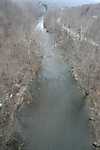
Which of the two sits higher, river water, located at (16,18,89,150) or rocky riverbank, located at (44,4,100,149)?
rocky riverbank, located at (44,4,100,149)

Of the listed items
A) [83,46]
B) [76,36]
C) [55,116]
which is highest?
[76,36]

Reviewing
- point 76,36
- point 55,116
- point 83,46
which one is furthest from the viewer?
point 76,36

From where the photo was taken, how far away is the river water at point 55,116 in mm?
10312

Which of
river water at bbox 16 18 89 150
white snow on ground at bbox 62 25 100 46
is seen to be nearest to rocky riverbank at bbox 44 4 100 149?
white snow on ground at bbox 62 25 100 46

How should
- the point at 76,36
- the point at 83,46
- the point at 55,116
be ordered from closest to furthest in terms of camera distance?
1. the point at 55,116
2. the point at 83,46
3. the point at 76,36

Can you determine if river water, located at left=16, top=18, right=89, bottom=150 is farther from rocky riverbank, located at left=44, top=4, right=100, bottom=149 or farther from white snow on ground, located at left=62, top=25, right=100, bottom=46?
white snow on ground, located at left=62, top=25, right=100, bottom=46

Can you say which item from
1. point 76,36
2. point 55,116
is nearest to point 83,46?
point 76,36

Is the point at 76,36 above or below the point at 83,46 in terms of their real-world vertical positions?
above

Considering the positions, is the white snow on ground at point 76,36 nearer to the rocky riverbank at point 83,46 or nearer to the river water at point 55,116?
the rocky riverbank at point 83,46

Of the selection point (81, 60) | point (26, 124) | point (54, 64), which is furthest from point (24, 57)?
point (26, 124)

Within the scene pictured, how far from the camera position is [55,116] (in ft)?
40.0

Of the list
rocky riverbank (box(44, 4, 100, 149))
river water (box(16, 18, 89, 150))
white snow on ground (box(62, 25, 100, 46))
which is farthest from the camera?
white snow on ground (box(62, 25, 100, 46))

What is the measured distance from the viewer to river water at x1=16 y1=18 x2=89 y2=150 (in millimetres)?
10312

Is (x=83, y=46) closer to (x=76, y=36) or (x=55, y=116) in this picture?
(x=76, y=36)
